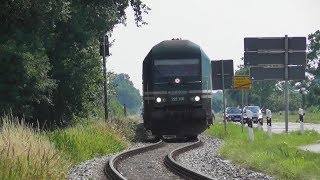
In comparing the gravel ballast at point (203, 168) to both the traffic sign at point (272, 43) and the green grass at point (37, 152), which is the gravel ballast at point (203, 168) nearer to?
the green grass at point (37, 152)

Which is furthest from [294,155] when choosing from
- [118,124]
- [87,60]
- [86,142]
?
[87,60]

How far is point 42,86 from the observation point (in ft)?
79.3

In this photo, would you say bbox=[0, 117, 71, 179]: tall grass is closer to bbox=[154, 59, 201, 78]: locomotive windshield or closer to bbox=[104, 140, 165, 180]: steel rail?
Answer: bbox=[104, 140, 165, 180]: steel rail

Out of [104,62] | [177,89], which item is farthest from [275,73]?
[104,62]

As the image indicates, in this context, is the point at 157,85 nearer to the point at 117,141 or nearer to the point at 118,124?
the point at 117,141

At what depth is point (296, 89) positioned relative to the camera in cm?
12381

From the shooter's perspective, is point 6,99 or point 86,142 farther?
point 6,99

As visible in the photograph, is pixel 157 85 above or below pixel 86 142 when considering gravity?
above

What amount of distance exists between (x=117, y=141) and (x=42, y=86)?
3.84m

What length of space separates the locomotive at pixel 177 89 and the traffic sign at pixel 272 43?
7.16 ft

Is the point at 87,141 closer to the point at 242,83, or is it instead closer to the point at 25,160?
the point at 25,160

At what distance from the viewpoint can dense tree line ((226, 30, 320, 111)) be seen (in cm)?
11128

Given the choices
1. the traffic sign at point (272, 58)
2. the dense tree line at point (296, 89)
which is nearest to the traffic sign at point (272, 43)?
the traffic sign at point (272, 58)

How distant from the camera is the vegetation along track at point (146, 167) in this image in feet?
43.6
